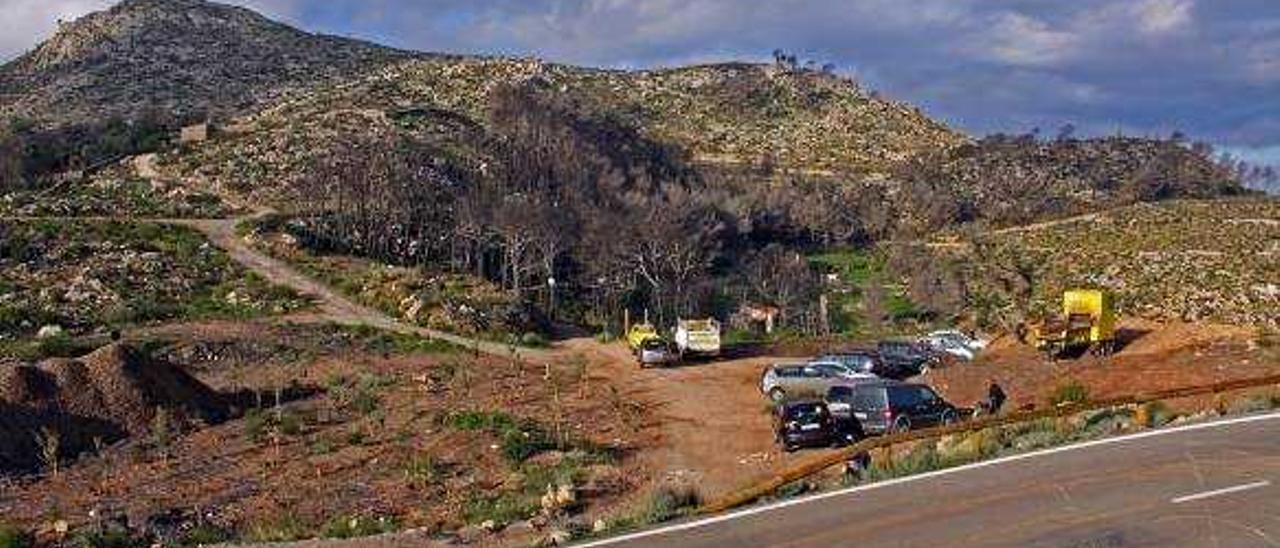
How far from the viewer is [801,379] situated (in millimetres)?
42250

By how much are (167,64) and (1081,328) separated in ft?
418

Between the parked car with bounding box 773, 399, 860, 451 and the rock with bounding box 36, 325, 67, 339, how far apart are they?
31855mm

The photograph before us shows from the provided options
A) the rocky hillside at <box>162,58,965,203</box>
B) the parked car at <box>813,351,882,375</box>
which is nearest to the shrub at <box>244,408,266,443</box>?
the parked car at <box>813,351,882,375</box>

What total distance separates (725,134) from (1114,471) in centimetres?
13801

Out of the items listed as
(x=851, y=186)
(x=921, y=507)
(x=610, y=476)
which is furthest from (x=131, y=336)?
(x=851, y=186)

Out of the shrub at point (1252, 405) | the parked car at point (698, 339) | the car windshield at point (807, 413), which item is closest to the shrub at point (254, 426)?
the car windshield at point (807, 413)

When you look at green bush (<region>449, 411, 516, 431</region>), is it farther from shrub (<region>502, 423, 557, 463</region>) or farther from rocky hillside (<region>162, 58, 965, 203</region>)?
rocky hillside (<region>162, 58, 965, 203</region>)

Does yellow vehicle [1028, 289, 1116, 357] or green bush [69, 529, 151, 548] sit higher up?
yellow vehicle [1028, 289, 1116, 357]

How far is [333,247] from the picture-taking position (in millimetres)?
77188

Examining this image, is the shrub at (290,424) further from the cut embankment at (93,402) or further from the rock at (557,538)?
the rock at (557,538)

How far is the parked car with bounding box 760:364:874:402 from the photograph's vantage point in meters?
41.7

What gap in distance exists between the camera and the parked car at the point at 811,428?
31.7 meters

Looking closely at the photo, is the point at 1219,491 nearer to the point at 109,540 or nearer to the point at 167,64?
the point at 109,540

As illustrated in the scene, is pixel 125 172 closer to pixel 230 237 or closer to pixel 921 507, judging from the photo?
pixel 230 237
